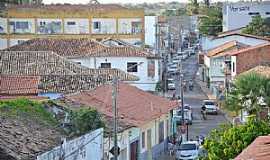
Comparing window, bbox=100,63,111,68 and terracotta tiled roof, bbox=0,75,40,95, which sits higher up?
terracotta tiled roof, bbox=0,75,40,95

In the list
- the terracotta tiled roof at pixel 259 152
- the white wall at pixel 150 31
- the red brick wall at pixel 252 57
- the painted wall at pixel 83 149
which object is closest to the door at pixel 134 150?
the painted wall at pixel 83 149

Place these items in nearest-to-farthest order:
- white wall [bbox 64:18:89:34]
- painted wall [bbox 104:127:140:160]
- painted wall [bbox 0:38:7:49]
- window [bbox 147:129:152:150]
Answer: painted wall [bbox 104:127:140:160] → window [bbox 147:129:152:150] → painted wall [bbox 0:38:7:49] → white wall [bbox 64:18:89:34]

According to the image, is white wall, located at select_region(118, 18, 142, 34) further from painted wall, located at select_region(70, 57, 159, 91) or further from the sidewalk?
painted wall, located at select_region(70, 57, 159, 91)

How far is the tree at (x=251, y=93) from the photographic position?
124 ft

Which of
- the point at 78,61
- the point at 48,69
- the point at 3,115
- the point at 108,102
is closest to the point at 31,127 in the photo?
the point at 3,115

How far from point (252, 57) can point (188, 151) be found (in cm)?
2466

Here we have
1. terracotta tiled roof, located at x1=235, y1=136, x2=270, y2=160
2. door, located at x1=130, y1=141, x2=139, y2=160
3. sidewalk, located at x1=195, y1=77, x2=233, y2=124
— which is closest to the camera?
terracotta tiled roof, located at x1=235, y1=136, x2=270, y2=160

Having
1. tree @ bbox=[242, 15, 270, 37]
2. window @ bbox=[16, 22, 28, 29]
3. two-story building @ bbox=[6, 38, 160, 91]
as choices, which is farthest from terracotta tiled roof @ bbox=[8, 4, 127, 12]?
tree @ bbox=[242, 15, 270, 37]

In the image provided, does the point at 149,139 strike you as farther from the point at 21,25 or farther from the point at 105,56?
the point at 21,25

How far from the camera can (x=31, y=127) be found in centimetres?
2433

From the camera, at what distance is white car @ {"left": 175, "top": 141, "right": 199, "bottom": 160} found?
35.8m

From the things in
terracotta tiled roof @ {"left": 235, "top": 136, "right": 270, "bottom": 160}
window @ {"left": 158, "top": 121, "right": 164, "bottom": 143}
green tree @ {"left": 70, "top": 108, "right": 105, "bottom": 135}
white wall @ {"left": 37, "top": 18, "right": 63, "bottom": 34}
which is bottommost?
window @ {"left": 158, "top": 121, "right": 164, "bottom": 143}

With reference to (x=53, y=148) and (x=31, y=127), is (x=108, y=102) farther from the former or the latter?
(x=53, y=148)

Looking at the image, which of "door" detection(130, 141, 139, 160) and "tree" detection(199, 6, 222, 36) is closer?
"door" detection(130, 141, 139, 160)
